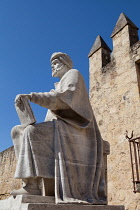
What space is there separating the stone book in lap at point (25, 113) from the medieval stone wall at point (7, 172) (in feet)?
23.5

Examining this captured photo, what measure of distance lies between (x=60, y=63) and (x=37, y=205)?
1.82 meters

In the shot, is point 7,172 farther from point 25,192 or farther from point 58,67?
point 25,192

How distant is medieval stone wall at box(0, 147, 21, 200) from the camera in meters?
9.40

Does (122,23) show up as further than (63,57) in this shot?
Yes

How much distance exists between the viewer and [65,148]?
2.54 meters

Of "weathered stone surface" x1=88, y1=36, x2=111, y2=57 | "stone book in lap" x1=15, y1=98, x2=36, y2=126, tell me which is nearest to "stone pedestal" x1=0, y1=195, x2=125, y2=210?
"stone book in lap" x1=15, y1=98, x2=36, y2=126

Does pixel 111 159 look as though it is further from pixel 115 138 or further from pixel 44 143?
pixel 44 143

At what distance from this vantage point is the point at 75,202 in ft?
7.44

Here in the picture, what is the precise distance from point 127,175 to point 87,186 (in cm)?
382

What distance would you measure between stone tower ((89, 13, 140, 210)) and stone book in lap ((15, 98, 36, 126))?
4.08 metres

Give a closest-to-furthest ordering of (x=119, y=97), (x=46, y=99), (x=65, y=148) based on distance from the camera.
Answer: (x=65, y=148) < (x=46, y=99) < (x=119, y=97)

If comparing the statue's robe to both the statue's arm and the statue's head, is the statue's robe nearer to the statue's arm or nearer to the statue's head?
the statue's arm

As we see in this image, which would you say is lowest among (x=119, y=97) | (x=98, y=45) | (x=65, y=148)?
(x=65, y=148)

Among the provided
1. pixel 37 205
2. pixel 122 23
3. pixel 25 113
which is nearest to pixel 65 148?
pixel 25 113
